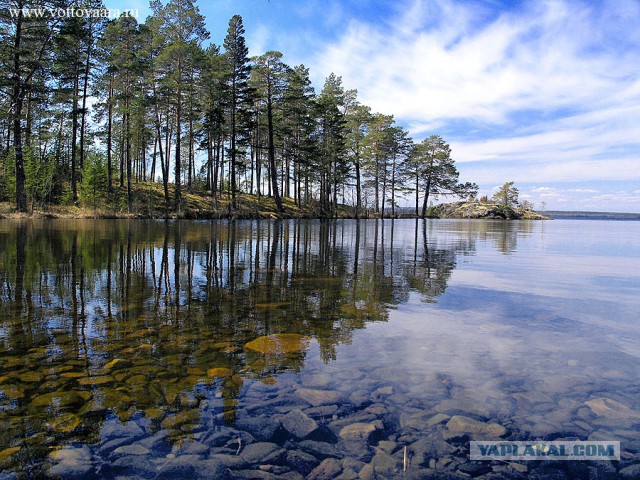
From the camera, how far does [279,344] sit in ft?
14.3

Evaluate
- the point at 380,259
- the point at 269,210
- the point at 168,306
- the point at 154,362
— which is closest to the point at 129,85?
the point at 269,210

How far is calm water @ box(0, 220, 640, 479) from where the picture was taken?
242cm

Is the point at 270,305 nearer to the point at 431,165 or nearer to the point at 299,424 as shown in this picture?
the point at 299,424

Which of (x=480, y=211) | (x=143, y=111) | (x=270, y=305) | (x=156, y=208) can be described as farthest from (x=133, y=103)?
(x=480, y=211)

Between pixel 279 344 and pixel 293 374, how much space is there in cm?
78

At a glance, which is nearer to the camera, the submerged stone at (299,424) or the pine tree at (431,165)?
the submerged stone at (299,424)

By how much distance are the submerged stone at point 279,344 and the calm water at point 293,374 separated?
4 cm

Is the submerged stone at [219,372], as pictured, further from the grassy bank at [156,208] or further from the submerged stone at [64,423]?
the grassy bank at [156,208]

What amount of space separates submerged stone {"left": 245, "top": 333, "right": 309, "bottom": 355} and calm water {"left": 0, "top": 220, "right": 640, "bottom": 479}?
0.12ft

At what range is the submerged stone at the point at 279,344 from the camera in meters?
4.18

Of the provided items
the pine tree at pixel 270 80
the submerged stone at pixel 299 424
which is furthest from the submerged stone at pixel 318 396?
the pine tree at pixel 270 80

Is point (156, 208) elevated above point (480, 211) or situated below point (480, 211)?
below

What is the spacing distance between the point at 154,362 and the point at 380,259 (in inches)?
373

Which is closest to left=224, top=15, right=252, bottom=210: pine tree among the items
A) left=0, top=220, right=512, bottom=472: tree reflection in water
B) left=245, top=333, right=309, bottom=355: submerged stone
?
left=0, top=220, right=512, bottom=472: tree reflection in water
